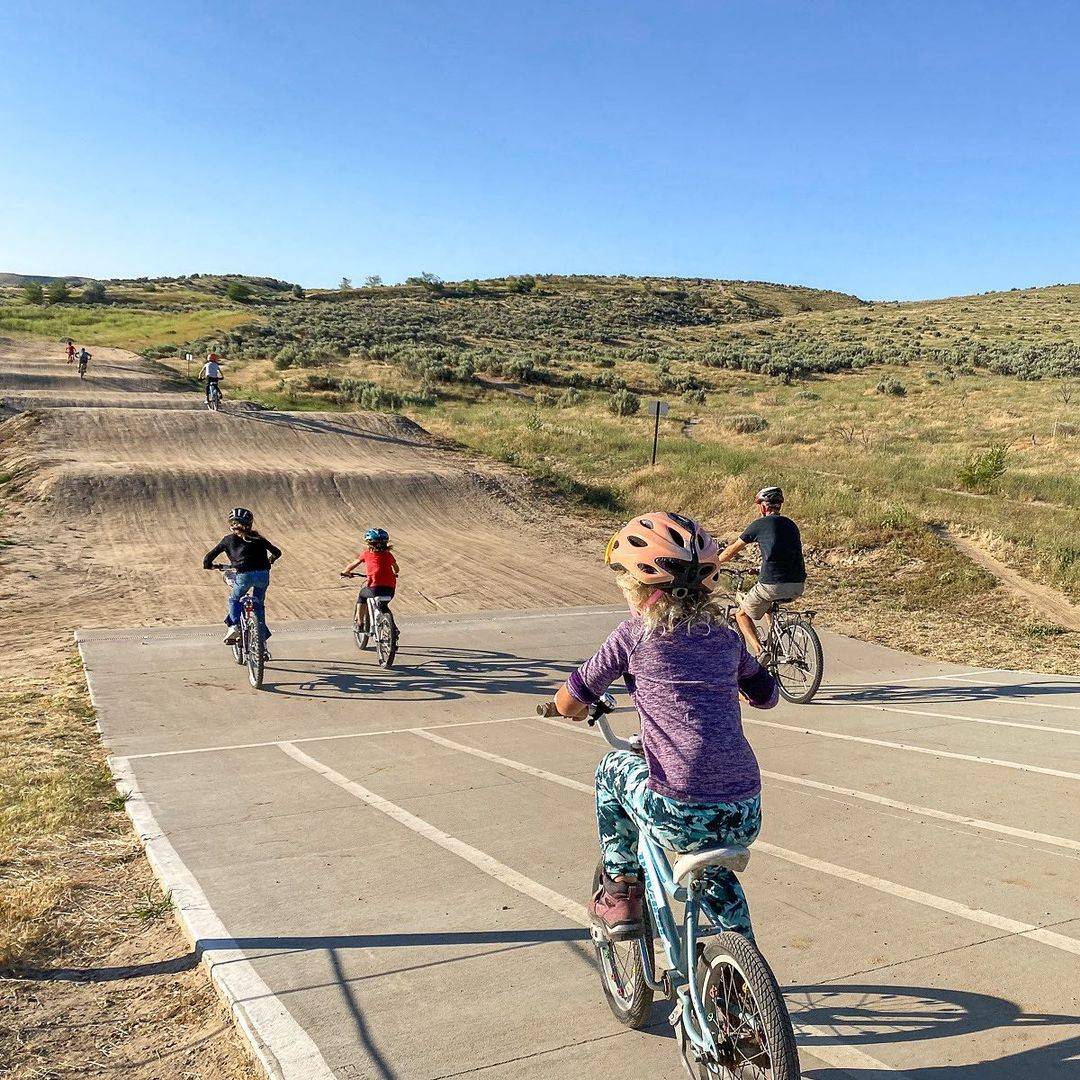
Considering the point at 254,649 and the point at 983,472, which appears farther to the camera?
the point at 983,472

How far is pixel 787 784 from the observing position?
23.0ft

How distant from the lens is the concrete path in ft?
11.6

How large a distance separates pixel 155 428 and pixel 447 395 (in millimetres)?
17896

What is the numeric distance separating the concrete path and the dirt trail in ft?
18.7

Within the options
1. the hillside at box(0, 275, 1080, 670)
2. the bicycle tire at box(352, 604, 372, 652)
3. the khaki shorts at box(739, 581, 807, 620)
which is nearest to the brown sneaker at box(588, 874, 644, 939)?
the khaki shorts at box(739, 581, 807, 620)

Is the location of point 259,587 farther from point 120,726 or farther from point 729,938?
point 729,938

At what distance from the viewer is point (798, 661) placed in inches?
422

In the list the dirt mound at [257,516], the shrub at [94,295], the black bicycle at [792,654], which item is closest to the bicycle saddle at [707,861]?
the black bicycle at [792,654]

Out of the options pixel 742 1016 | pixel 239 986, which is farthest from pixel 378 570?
pixel 742 1016

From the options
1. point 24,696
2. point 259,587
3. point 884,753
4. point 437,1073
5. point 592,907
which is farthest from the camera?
point 259,587

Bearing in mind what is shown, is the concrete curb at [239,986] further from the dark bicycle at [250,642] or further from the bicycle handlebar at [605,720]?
the dark bicycle at [250,642]

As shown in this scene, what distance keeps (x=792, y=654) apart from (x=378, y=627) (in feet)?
15.6

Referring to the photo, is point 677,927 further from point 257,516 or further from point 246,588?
point 257,516

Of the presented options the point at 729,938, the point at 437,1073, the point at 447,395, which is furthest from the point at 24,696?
the point at 447,395
